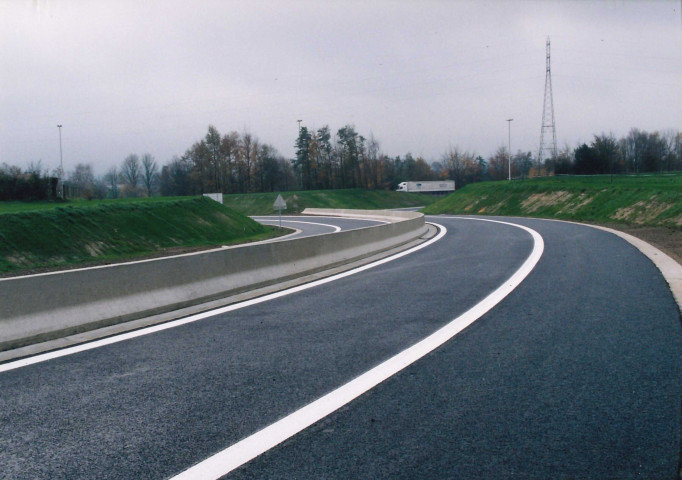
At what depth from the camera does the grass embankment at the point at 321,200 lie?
9525 centimetres

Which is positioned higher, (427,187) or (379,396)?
(427,187)

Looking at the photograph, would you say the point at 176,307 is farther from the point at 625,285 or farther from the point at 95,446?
the point at 625,285

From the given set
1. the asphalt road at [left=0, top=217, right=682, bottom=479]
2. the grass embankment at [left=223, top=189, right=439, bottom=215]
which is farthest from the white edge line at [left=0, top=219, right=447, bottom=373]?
the grass embankment at [left=223, top=189, right=439, bottom=215]

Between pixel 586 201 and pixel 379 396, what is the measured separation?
40.8 metres

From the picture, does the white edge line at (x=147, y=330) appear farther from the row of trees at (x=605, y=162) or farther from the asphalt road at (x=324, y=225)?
the row of trees at (x=605, y=162)

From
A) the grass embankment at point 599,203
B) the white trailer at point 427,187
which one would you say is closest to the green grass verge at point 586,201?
the grass embankment at point 599,203

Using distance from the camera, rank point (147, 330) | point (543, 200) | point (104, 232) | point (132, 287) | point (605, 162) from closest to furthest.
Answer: point (147, 330) < point (132, 287) < point (104, 232) < point (543, 200) < point (605, 162)

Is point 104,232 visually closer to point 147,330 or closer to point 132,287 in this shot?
point 132,287

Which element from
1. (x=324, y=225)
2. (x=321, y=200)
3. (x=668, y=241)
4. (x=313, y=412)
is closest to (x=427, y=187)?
(x=321, y=200)

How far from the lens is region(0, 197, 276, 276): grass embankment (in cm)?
2723

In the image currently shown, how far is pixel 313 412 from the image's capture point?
15.7 ft

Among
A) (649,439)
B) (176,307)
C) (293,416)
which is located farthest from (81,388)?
(649,439)

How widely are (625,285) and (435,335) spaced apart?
16.8 feet

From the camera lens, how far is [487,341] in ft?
22.7
